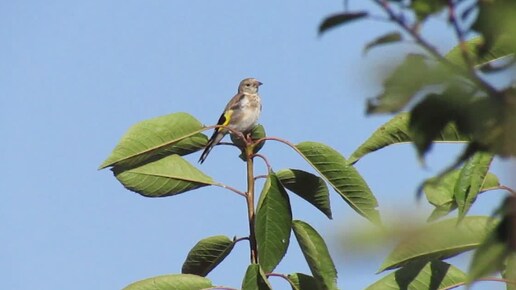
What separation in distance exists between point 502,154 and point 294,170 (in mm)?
2994

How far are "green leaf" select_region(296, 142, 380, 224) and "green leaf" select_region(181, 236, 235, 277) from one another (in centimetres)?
49

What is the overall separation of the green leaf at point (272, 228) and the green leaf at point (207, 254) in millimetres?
383

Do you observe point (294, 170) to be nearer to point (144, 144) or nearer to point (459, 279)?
point (144, 144)

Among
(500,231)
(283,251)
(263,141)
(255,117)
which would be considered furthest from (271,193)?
(255,117)

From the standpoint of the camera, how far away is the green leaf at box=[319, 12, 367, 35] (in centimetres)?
123

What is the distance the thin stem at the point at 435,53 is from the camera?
1105 millimetres

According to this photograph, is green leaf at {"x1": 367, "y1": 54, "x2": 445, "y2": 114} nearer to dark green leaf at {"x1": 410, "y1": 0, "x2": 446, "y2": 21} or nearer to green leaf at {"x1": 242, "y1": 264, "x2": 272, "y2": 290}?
dark green leaf at {"x1": 410, "y1": 0, "x2": 446, "y2": 21}

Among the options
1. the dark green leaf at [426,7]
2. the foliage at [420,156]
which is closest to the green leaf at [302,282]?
the foliage at [420,156]

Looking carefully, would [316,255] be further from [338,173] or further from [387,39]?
[387,39]

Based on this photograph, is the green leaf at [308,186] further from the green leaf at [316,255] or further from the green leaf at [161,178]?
the green leaf at [161,178]

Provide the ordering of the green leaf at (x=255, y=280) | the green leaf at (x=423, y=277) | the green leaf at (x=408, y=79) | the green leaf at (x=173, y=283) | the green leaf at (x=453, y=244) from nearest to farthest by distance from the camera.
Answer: the green leaf at (x=408, y=79), the green leaf at (x=453, y=244), the green leaf at (x=423, y=277), the green leaf at (x=255, y=280), the green leaf at (x=173, y=283)

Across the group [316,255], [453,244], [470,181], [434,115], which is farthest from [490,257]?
[316,255]

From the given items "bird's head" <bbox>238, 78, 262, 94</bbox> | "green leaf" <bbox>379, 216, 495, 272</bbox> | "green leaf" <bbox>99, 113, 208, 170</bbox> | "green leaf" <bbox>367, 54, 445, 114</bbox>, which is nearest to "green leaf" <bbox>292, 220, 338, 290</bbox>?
"green leaf" <bbox>99, 113, 208, 170</bbox>

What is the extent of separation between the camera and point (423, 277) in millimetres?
3312
